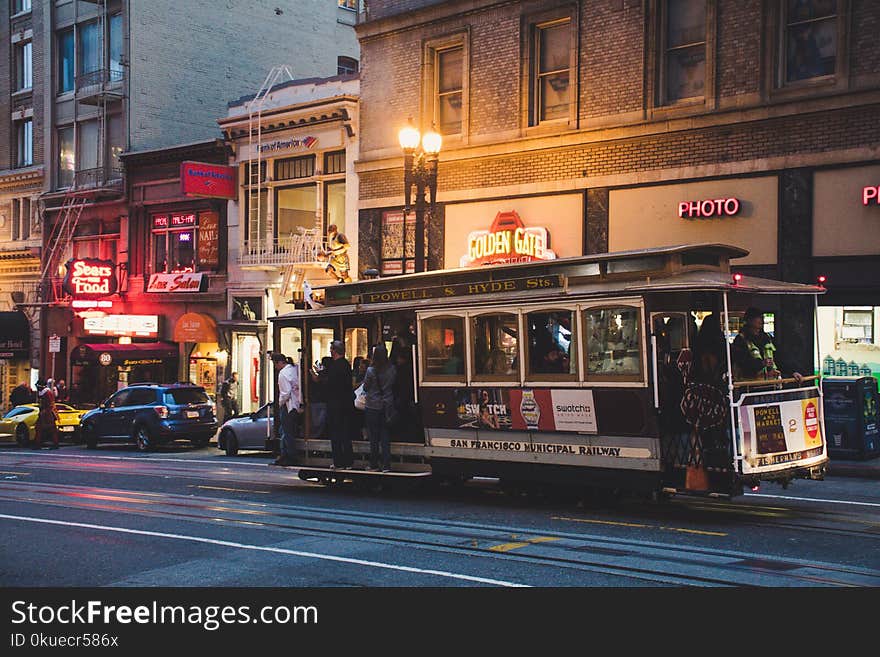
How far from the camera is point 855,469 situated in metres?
17.2

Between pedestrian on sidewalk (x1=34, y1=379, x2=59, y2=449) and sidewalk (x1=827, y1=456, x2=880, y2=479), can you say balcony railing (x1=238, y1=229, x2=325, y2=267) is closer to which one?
pedestrian on sidewalk (x1=34, y1=379, x2=59, y2=449)

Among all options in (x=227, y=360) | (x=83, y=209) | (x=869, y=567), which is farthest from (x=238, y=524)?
(x=83, y=209)

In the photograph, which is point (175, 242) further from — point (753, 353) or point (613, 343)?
point (753, 353)

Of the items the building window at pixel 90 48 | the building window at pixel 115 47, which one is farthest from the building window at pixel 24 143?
the building window at pixel 115 47

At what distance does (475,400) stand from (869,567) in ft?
18.5

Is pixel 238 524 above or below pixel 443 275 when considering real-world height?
below

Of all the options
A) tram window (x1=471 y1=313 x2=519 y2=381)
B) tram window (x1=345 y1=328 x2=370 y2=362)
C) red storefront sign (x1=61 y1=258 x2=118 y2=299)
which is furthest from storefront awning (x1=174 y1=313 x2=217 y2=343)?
tram window (x1=471 y1=313 x2=519 y2=381)

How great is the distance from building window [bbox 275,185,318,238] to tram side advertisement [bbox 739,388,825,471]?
793 inches

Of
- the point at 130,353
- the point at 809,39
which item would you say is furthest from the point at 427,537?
the point at 130,353

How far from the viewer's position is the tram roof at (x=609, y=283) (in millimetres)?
11719

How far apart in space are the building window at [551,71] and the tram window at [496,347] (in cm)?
1160

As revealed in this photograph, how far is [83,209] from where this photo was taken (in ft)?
128

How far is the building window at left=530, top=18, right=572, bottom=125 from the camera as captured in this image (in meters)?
24.1
